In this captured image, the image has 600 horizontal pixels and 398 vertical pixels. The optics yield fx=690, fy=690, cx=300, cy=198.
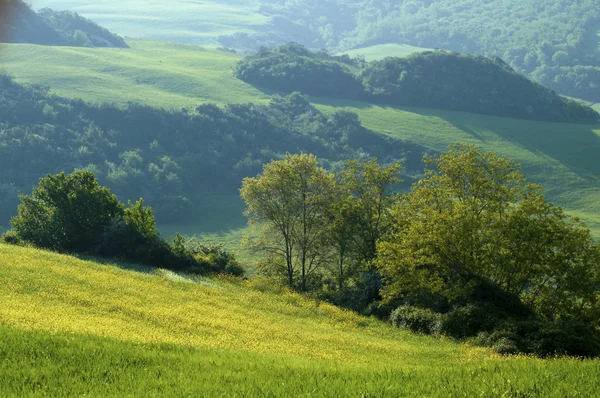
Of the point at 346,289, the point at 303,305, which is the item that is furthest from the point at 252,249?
the point at 303,305

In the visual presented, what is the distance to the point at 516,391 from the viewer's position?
16.4m

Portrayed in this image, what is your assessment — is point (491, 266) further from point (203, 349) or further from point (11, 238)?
point (11, 238)

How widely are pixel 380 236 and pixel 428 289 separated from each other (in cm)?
1429

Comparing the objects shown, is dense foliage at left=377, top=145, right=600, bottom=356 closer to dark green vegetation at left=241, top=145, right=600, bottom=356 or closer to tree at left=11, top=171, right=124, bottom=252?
dark green vegetation at left=241, top=145, right=600, bottom=356

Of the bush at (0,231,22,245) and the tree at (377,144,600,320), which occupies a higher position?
the tree at (377,144,600,320)

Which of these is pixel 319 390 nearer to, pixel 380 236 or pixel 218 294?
pixel 218 294

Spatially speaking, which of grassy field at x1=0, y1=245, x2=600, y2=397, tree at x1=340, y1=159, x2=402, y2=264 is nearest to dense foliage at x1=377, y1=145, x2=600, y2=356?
grassy field at x1=0, y1=245, x2=600, y2=397

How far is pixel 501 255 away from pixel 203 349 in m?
31.6

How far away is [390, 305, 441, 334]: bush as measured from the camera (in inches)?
1797

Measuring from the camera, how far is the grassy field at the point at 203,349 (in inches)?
666

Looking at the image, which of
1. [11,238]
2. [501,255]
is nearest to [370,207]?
[501,255]

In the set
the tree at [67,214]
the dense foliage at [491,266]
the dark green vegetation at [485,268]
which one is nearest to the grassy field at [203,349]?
the dark green vegetation at [485,268]

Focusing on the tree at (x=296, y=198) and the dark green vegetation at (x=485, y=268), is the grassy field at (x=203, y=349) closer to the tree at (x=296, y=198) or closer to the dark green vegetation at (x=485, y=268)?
the dark green vegetation at (x=485, y=268)

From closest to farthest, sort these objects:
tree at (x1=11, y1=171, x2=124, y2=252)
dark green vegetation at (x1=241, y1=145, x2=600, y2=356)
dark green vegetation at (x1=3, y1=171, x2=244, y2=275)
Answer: dark green vegetation at (x1=241, y1=145, x2=600, y2=356) < dark green vegetation at (x1=3, y1=171, x2=244, y2=275) < tree at (x1=11, y1=171, x2=124, y2=252)
